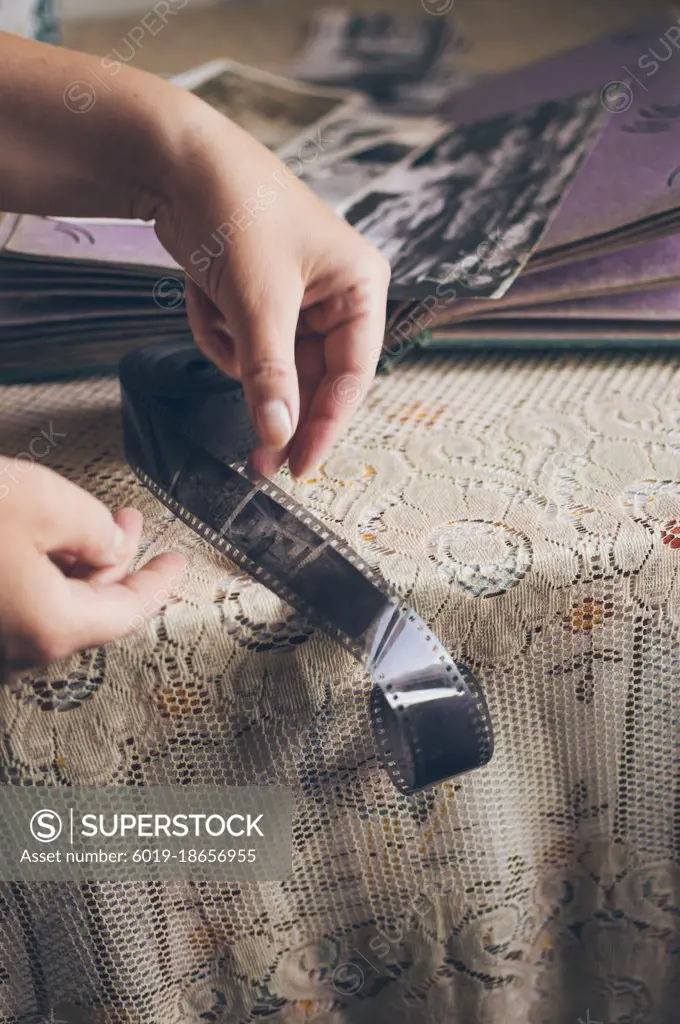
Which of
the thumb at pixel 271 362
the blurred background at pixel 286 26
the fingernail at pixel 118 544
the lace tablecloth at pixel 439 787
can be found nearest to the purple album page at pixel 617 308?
the lace tablecloth at pixel 439 787

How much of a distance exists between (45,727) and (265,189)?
35cm

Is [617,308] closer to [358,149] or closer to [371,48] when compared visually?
[358,149]

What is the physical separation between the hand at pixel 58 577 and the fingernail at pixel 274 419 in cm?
10

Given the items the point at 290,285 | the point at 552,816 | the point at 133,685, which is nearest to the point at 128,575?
the point at 133,685

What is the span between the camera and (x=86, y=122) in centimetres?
59

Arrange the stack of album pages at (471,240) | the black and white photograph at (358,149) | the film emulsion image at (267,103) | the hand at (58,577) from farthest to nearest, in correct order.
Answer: the film emulsion image at (267,103)
the black and white photograph at (358,149)
the stack of album pages at (471,240)
the hand at (58,577)

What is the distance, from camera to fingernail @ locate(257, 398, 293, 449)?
506mm

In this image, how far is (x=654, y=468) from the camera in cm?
57

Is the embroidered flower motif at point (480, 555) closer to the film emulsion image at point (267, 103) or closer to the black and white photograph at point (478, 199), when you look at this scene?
the black and white photograph at point (478, 199)

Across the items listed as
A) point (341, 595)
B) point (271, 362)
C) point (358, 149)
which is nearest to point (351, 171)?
point (358, 149)

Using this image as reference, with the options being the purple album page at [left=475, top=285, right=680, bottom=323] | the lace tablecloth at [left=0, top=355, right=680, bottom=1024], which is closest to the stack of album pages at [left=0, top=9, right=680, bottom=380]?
the purple album page at [left=475, top=285, right=680, bottom=323]

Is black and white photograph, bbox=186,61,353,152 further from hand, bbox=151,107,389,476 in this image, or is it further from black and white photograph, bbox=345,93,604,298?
hand, bbox=151,107,389,476

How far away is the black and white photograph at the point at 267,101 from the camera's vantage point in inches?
35.8

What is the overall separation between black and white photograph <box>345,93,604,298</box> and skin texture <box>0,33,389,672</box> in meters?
0.11
